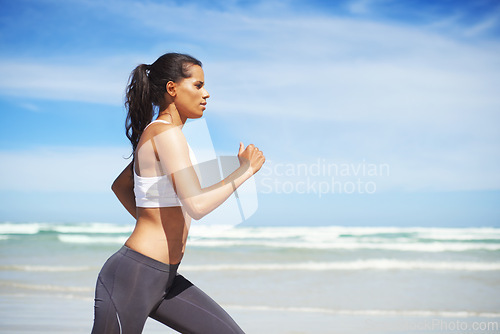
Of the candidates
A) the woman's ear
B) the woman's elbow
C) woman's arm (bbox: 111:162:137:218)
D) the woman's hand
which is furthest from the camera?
woman's arm (bbox: 111:162:137:218)

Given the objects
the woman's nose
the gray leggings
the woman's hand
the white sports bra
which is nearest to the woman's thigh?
the gray leggings

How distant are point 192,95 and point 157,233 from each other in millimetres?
552

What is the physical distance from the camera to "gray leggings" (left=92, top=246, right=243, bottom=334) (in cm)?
189

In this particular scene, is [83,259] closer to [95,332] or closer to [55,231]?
[55,231]

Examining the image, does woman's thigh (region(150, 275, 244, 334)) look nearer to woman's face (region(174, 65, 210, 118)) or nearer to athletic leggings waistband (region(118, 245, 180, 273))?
athletic leggings waistband (region(118, 245, 180, 273))

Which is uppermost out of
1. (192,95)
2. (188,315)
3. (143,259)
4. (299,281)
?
(192,95)

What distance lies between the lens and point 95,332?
1.89 m

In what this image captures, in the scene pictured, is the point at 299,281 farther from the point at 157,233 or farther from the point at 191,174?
the point at 191,174

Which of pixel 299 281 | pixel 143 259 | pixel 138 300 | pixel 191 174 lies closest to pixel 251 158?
pixel 191 174

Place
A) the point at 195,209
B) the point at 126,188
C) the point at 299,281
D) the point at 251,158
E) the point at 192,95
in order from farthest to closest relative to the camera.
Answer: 1. the point at 299,281
2. the point at 126,188
3. the point at 192,95
4. the point at 251,158
5. the point at 195,209

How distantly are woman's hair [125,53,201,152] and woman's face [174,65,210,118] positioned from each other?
0.02 metres

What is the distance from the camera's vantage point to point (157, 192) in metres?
1.95

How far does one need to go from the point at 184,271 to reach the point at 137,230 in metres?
8.33

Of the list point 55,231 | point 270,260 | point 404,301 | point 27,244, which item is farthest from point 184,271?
point 55,231
